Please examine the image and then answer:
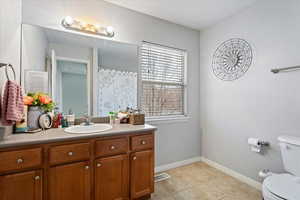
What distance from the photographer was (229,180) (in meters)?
2.21

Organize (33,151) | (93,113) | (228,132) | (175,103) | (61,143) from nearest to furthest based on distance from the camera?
(33,151), (61,143), (93,113), (228,132), (175,103)

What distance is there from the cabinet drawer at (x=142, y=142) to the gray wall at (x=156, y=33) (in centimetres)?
71

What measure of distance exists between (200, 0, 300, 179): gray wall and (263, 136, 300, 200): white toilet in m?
0.25

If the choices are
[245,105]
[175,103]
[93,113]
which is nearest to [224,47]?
[245,105]

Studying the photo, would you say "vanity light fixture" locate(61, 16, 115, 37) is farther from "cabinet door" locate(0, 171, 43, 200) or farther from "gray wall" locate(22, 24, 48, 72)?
"cabinet door" locate(0, 171, 43, 200)

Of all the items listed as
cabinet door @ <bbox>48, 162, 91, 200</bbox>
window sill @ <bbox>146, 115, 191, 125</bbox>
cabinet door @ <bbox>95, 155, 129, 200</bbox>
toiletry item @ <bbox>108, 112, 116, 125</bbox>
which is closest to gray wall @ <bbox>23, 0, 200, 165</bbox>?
window sill @ <bbox>146, 115, 191, 125</bbox>

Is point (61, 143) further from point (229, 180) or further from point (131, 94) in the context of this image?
point (229, 180)

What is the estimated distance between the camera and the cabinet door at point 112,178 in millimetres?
1468

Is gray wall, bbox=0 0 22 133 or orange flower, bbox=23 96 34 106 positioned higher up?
gray wall, bbox=0 0 22 133

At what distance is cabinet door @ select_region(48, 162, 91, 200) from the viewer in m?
1.28

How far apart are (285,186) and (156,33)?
7.89ft

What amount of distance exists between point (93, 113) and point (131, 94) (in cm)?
60

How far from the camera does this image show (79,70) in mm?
1903

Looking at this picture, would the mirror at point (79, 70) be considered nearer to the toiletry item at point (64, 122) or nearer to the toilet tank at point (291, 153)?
the toiletry item at point (64, 122)
